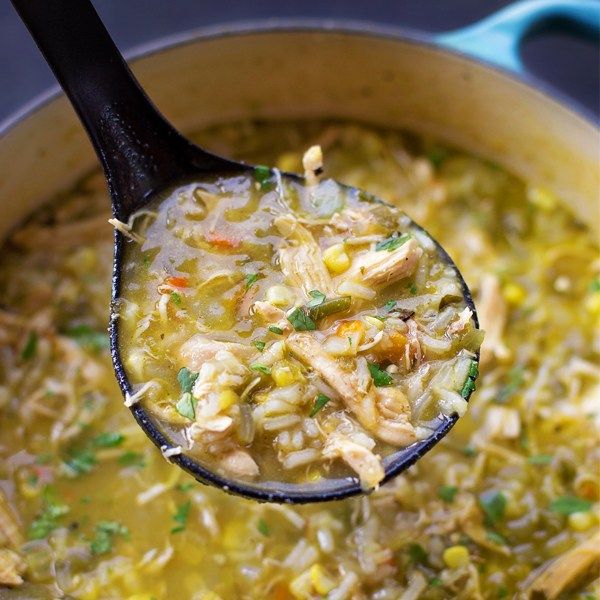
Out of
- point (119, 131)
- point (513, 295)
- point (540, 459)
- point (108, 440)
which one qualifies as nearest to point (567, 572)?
point (540, 459)

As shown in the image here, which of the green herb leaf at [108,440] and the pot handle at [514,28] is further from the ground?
the pot handle at [514,28]

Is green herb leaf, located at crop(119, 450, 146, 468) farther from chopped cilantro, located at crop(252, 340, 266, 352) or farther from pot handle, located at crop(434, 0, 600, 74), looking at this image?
pot handle, located at crop(434, 0, 600, 74)

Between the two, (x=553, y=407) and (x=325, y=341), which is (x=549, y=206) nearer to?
(x=553, y=407)

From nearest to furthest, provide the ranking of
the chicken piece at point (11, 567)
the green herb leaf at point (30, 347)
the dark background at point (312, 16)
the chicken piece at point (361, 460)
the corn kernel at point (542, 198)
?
the chicken piece at point (361, 460) → the chicken piece at point (11, 567) → the green herb leaf at point (30, 347) → the corn kernel at point (542, 198) → the dark background at point (312, 16)

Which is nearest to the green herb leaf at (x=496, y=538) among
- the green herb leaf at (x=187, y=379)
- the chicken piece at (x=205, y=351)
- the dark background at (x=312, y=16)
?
the chicken piece at (x=205, y=351)

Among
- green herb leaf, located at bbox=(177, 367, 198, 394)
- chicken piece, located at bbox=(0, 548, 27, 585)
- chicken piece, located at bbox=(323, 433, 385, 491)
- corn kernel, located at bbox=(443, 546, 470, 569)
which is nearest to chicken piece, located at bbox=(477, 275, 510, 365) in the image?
corn kernel, located at bbox=(443, 546, 470, 569)

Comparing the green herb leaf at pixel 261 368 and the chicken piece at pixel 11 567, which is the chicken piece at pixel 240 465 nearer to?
the green herb leaf at pixel 261 368

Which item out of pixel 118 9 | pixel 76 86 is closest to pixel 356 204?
pixel 76 86
